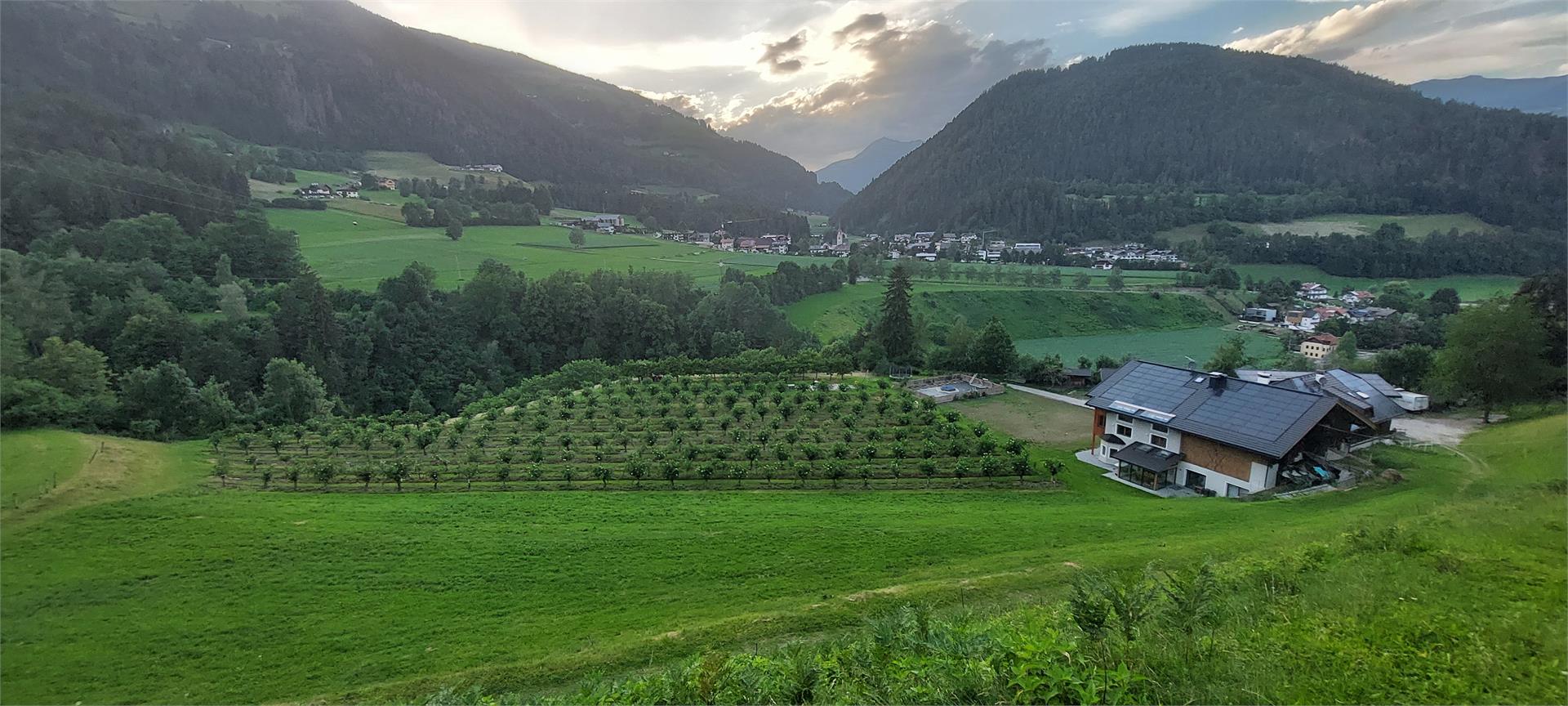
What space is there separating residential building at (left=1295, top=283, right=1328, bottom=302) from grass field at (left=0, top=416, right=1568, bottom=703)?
8140cm

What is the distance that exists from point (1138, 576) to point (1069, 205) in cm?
15391

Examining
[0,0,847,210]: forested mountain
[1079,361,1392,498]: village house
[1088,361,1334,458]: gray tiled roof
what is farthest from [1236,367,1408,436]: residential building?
[0,0,847,210]: forested mountain

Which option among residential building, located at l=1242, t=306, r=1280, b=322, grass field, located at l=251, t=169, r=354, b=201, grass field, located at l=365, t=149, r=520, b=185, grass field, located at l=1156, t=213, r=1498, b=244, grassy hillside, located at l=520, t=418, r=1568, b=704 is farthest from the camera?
grass field, located at l=365, t=149, r=520, b=185

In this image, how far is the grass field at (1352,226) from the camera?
114275mm

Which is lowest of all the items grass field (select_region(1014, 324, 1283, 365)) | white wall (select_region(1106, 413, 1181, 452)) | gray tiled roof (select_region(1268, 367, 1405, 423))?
grass field (select_region(1014, 324, 1283, 365))

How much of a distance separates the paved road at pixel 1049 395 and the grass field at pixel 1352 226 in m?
102

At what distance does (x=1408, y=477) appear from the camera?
74.0 feet

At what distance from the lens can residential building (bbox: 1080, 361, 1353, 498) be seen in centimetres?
2288

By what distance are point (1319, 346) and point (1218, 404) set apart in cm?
5046

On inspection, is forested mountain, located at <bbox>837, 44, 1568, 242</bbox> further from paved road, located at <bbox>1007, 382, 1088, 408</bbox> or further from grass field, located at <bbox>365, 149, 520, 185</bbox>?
paved road, located at <bbox>1007, 382, 1088, 408</bbox>

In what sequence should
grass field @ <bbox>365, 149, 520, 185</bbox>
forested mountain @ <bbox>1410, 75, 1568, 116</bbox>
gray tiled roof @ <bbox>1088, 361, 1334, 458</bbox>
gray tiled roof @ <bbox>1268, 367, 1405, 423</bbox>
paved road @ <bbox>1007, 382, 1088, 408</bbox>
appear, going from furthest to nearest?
forested mountain @ <bbox>1410, 75, 1568, 116</bbox> → grass field @ <bbox>365, 149, 520, 185</bbox> → paved road @ <bbox>1007, 382, 1088, 408</bbox> → gray tiled roof @ <bbox>1268, 367, 1405, 423</bbox> → gray tiled roof @ <bbox>1088, 361, 1334, 458</bbox>

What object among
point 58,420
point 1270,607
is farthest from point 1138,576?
point 58,420

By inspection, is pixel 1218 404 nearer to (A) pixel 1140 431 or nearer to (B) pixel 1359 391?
(A) pixel 1140 431

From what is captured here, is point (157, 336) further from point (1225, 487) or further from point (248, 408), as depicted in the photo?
point (1225, 487)
